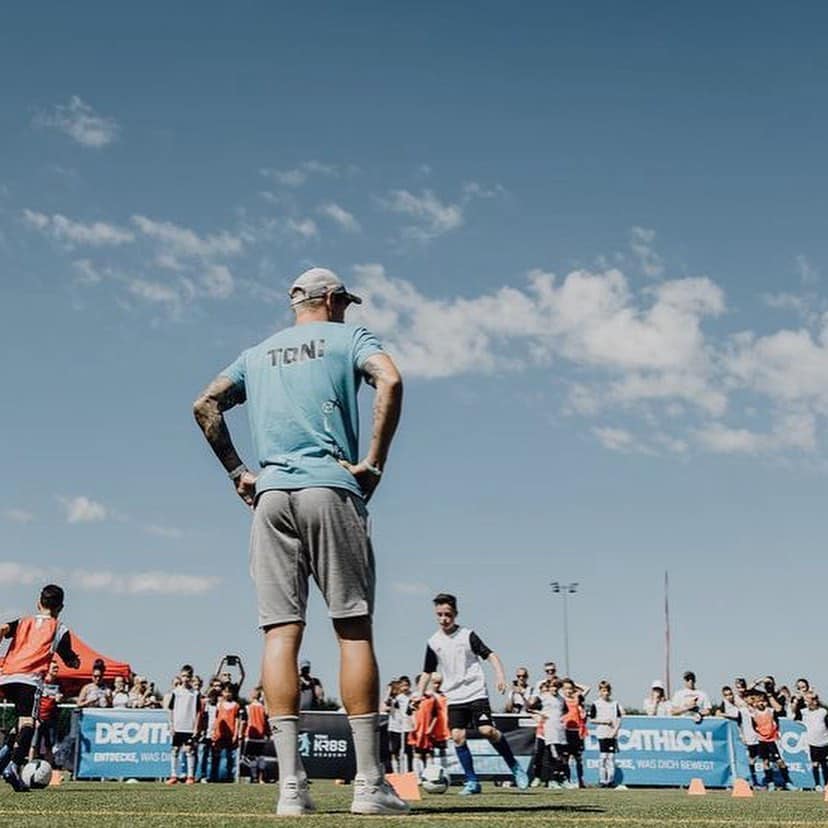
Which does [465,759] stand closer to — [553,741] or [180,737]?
[553,741]

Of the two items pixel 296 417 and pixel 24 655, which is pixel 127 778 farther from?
pixel 296 417

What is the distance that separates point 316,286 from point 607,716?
18.1 m

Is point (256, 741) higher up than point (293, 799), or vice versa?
point (256, 741)

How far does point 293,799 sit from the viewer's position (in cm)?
506

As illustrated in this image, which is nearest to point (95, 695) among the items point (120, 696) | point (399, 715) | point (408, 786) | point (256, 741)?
point (120, 696)

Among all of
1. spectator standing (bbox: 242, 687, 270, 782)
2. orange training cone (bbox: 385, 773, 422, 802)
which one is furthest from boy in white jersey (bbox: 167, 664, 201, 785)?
orange training cone (bbox: 385, 773, 422, 802)

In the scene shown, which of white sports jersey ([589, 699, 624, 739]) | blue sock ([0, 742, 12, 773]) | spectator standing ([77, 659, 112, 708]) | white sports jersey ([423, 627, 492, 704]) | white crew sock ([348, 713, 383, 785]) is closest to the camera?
white crew sock ([348, 713, 383, 785])

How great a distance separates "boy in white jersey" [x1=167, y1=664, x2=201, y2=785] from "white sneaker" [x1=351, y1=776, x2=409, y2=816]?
16.8m

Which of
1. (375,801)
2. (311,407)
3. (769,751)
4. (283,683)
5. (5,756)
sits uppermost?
(311,407)

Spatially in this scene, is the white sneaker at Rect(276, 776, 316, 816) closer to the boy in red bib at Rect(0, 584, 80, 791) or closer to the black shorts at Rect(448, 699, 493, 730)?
the boy in red bib at Rect(0, 584, 80, 791)

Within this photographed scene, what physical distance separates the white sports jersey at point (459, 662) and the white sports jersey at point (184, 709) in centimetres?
892

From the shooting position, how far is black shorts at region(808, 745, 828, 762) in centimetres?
2230

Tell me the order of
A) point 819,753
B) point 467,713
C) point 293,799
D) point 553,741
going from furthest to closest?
point 819,753 → point 553,741 → point 467,713 → point 293,799

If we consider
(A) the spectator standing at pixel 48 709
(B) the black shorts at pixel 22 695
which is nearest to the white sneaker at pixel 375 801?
(B) the black shorts at pixel 22 695
